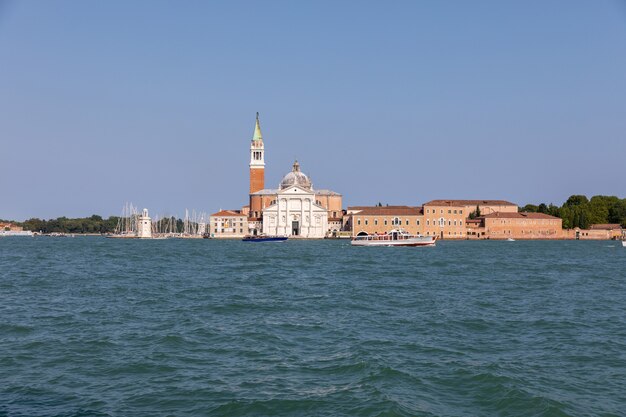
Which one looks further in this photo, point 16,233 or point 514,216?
point 16,233

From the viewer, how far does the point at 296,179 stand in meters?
92.0

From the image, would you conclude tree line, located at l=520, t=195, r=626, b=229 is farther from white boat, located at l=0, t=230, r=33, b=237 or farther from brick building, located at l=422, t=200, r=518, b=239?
white boat, located at l=0, t=230, r=33, b=237

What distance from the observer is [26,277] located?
23.5 metres

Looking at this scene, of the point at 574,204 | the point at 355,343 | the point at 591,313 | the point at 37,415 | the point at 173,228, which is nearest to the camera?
the point at 37,415

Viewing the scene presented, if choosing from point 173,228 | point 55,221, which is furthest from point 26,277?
point 55,221

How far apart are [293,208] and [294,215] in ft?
2.79

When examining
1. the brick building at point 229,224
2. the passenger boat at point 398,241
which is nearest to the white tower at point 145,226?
the brick building at point 229,224

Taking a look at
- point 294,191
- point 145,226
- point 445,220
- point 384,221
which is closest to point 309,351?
point 384,221

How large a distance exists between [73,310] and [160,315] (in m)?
2.10

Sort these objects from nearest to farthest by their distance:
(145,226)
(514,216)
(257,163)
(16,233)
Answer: (514,216) < (257,163) < (145,226) < (16,233)

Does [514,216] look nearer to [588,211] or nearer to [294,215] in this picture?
[588,211]

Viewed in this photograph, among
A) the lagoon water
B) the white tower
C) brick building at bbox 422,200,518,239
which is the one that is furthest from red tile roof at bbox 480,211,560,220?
the lagoon water

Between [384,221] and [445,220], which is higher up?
[445,220]

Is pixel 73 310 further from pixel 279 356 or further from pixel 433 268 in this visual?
pixel 433 268
